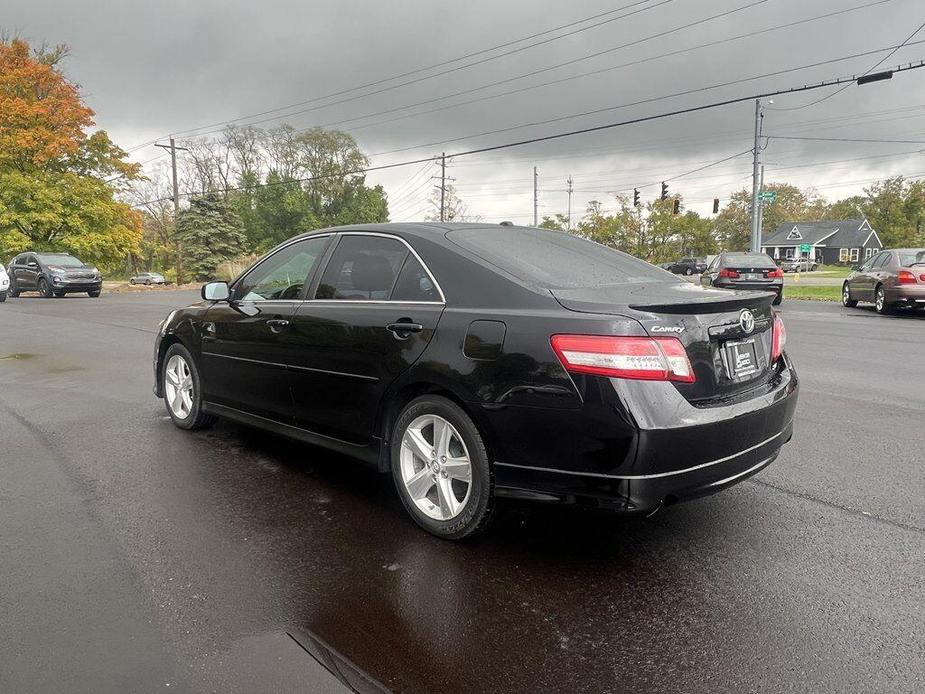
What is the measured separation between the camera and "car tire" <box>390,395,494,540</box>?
10.2ft

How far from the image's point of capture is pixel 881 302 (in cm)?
1602

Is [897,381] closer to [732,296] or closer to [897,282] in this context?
[732,296]

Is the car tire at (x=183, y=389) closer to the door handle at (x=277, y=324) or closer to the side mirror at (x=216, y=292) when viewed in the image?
the side mirror at (x=216, y=292)

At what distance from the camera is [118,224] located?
107 ft

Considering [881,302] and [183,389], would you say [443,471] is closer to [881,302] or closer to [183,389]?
[183,389]

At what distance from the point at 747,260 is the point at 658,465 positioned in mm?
18147

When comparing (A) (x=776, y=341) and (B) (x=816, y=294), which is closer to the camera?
(A) (x=776, y=341)


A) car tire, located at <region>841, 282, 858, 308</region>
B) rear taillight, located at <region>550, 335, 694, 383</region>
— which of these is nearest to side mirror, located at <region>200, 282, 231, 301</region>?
rear taillight, located at <region>550, 335, 694, 383</region>

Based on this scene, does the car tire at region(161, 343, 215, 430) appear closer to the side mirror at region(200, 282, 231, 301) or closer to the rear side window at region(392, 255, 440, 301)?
the side mirror at region(200, 282, 231, 301)

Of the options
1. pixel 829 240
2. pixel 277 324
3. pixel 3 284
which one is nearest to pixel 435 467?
pixel 277 324

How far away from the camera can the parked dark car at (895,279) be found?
15.0 m

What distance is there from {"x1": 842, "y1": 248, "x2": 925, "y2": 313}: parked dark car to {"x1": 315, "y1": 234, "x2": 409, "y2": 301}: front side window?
15.4m

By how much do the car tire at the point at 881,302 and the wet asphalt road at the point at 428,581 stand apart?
41.8 feet

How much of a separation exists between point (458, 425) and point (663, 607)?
1177 mm
